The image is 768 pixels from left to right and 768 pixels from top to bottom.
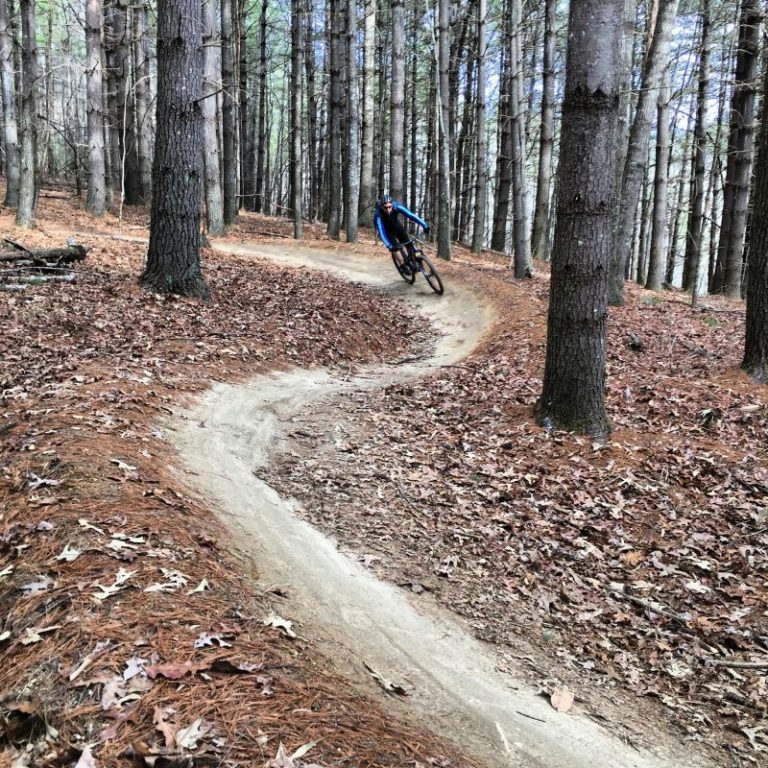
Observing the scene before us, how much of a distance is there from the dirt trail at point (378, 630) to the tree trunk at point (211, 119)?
547 inches

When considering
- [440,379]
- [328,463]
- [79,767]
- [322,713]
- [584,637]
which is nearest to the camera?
[79,767]

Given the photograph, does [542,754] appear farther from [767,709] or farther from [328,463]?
[328,463]

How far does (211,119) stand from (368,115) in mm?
7361

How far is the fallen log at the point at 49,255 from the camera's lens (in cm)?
1168

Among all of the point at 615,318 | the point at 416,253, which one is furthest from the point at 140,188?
the point at 615,318

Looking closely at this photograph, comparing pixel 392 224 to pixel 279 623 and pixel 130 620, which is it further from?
pixel 130 620

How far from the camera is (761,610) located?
4652 millimetres

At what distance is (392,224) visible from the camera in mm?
14258

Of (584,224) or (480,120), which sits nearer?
(584,224)

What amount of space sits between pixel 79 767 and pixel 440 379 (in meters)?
7.76

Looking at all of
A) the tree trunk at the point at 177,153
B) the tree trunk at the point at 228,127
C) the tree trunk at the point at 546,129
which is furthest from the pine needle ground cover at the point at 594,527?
the tree trunk at the point at 228,127

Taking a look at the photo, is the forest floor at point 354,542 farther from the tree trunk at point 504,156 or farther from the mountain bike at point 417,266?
the tree trunk at point 504,156

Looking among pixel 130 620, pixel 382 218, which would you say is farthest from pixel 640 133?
pixel 130 620

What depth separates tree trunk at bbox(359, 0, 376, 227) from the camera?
2280cm
